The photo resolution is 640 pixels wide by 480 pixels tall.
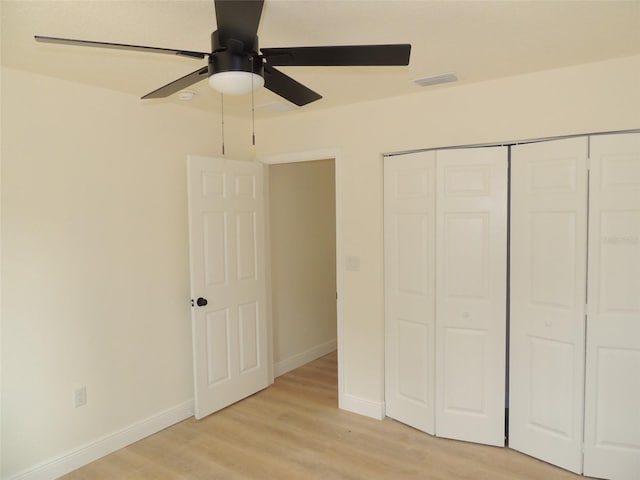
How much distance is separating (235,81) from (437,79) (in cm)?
171

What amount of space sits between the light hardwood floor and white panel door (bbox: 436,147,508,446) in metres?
0.22

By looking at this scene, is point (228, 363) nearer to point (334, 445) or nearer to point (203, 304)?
point (203, 304)

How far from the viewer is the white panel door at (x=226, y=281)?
3.40 meters

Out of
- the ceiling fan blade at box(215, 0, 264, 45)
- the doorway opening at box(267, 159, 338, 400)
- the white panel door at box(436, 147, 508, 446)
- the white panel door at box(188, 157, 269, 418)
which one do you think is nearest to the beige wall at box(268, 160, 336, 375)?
the doorway opening at box(267, 159, 338, 400)

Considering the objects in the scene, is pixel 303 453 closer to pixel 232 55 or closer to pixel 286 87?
pixel 286 87

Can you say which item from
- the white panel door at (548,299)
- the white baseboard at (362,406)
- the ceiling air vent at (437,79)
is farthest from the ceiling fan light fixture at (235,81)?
the white baseboard at (362,406)

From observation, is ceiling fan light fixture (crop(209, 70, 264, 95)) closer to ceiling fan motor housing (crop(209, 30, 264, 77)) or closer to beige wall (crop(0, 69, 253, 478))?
ceiling fan motor housing (crop(209, 30, 264, 77))

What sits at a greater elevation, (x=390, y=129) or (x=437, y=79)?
(x=437, y=79)

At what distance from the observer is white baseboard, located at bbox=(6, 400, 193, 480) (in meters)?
2.65

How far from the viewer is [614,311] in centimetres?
254

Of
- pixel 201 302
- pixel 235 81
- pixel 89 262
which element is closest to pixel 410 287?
pixel 201 302

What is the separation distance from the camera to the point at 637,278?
2477 millimetres

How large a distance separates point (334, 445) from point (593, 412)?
168cm

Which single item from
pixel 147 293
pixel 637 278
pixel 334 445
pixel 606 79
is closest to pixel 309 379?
pixel 334 445
